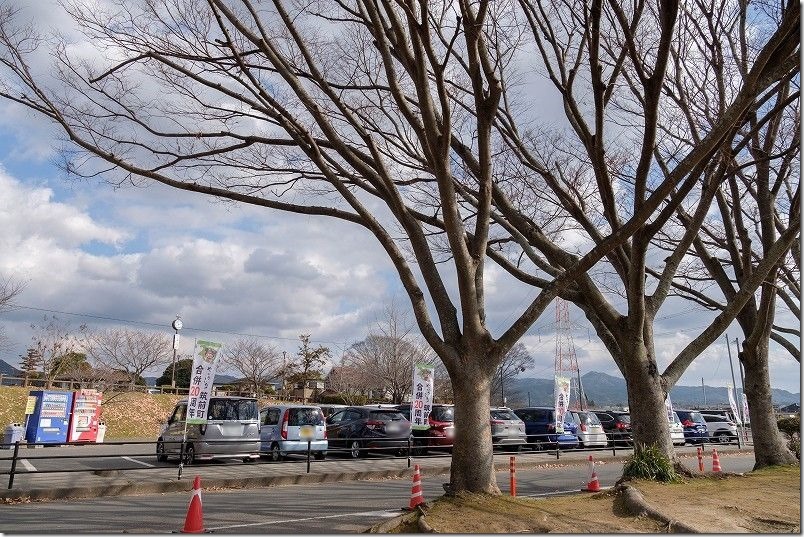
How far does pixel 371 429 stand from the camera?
18.5m

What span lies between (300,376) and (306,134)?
44.2 m

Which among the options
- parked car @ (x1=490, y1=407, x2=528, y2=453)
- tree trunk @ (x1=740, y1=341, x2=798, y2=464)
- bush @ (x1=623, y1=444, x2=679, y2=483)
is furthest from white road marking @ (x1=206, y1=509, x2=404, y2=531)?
parked car @ (x1=490, y1=407, x2=528, y2=453)

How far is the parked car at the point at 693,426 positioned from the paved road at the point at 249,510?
62.7ft

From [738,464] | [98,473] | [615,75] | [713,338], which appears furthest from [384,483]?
[738,464]

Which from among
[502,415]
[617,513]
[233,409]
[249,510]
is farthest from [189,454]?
[502,415]

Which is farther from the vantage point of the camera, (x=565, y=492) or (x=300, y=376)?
(x=300, y=376)

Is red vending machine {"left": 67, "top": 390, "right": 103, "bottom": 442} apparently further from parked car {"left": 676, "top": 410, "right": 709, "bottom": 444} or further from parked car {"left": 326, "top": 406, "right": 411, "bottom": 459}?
parked car {"left": 676, "top": 410, "right": 709, "bottom": 444}

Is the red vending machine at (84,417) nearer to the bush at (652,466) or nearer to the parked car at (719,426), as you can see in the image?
the bush at (652,466)

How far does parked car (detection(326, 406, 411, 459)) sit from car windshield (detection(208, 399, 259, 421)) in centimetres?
280

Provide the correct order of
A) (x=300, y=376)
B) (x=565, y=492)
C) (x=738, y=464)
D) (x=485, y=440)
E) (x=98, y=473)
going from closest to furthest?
(x=485, y=440), (x=565, y=492), (x=98, y=473), (x=738, y=464), (x=300, y=376)

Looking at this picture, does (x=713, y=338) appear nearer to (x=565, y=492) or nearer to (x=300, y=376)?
(x=565, y=492)

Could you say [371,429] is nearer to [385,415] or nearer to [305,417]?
[385,415]

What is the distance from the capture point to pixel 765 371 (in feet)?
45.2

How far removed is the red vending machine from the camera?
22642 mm
